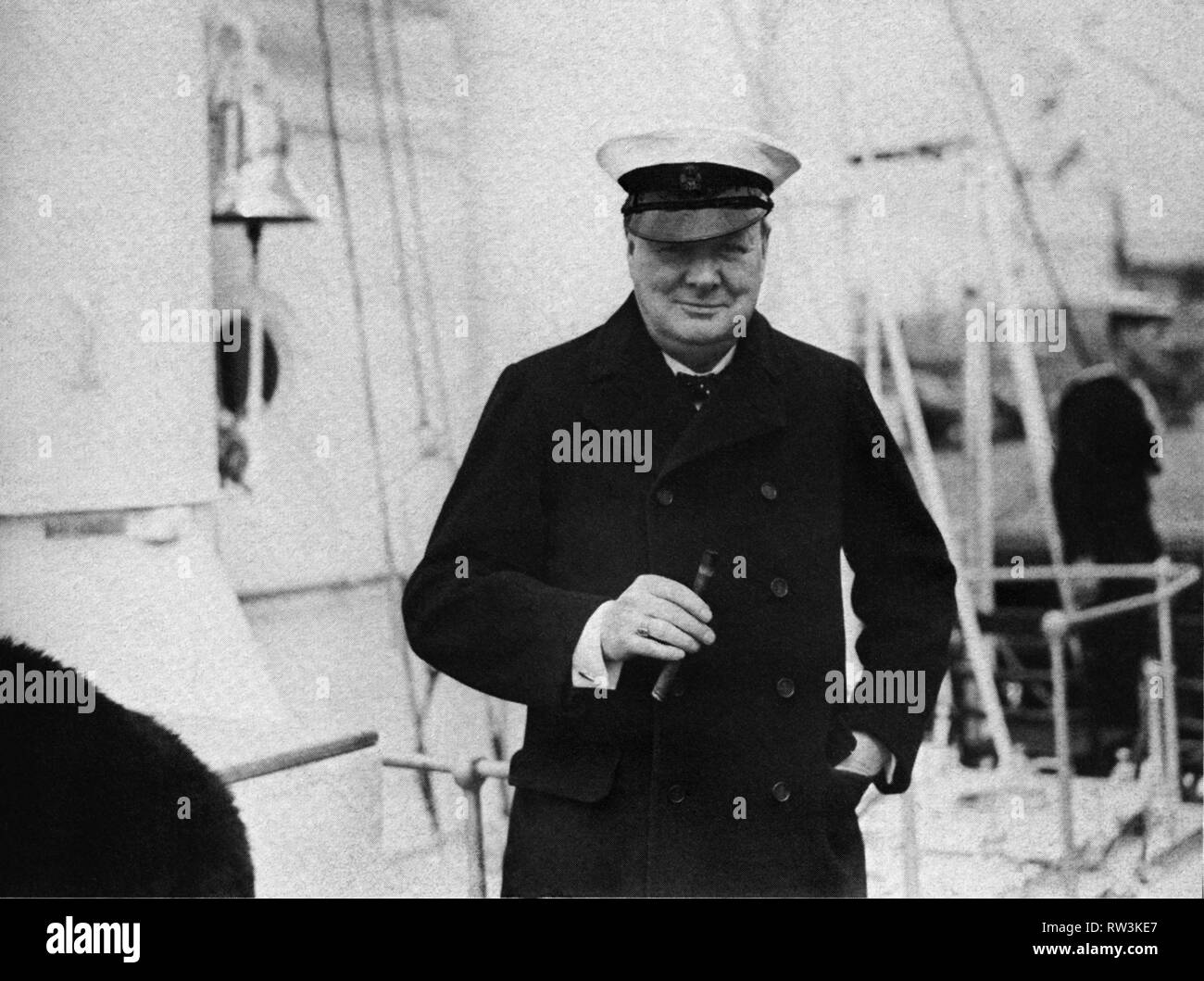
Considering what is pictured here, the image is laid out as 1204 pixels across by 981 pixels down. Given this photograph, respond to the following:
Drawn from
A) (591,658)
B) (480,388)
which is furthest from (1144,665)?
(480,388)

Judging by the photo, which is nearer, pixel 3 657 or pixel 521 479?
pixel 521 479

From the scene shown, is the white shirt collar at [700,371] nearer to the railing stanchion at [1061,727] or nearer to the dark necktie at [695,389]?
the dark necktie at [695,389]

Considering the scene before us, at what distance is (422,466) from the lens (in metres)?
3.42

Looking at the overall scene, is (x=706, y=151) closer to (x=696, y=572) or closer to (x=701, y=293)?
(x=701, y=293)

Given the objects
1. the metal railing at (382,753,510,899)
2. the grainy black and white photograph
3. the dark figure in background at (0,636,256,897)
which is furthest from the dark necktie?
the dark figure in background at (0,636,256,897)

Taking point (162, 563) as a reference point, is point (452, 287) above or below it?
above

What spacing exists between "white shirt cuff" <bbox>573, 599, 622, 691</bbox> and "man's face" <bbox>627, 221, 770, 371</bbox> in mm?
624

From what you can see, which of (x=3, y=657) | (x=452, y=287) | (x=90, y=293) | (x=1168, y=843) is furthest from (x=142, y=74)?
(x=1168, y=843)

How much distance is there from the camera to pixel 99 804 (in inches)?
134

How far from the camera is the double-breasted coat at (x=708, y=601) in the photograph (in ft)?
10.3

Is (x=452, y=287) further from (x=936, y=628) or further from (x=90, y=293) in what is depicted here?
(x=936, y=628)

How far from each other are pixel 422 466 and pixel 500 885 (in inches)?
40.3

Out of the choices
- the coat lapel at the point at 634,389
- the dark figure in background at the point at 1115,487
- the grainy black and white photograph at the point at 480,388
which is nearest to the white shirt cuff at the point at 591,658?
the grainy black and white photograph at the point at 480,388

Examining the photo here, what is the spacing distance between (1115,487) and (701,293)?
112 centimetres
